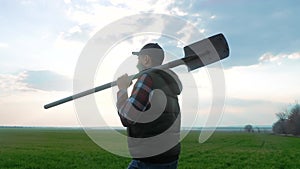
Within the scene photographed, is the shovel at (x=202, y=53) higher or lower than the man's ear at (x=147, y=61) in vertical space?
higher

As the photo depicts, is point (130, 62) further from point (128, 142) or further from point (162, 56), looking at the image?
point (128, 142)

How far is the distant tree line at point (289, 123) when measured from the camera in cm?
9600

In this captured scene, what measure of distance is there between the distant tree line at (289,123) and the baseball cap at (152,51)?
324 feet

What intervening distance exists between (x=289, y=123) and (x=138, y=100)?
104 metres

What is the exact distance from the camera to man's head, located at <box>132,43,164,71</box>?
3.12m

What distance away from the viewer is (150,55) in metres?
3.12

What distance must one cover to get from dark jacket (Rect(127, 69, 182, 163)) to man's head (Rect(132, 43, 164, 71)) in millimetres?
148

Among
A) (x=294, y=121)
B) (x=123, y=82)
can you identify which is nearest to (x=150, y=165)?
(x=123, y=82)

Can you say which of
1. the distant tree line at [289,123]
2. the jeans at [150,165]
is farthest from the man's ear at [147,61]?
the distant tree line at [289,123]

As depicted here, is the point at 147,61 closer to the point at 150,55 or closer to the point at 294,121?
the point at 150,55

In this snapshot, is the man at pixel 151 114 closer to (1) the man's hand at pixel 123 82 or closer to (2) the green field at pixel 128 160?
(1) the man's hand at pixel 123 82

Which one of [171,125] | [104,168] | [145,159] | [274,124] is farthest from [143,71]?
[274,124]

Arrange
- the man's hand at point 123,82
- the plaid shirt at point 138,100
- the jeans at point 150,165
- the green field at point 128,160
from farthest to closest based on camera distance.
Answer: the green field at point 128,160, the man's hand at point 123,82, the jeans at point 150,165, the plaid shirt at point 138,100

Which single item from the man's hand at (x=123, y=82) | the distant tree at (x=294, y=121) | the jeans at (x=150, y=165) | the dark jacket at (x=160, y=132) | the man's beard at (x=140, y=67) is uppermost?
the distant tree at (x=294, y=121)
